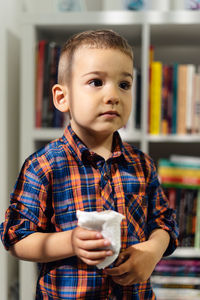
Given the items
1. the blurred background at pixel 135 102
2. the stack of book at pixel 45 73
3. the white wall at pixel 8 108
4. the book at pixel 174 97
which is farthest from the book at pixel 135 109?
the white wall at pixel 8 108

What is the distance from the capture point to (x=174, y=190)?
1383 mm

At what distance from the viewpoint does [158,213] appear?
0.77m

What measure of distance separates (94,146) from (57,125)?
2.28ft

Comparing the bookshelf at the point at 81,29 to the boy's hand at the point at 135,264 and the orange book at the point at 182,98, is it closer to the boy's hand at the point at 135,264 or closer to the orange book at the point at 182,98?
the orange book at the point at 182,98

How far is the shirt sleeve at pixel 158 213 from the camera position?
0.76 m

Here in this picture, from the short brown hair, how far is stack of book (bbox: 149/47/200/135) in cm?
71

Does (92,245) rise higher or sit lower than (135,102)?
lower

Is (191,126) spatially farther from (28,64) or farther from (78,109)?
(78,109)

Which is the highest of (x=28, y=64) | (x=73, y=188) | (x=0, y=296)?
(x=28, y=64)

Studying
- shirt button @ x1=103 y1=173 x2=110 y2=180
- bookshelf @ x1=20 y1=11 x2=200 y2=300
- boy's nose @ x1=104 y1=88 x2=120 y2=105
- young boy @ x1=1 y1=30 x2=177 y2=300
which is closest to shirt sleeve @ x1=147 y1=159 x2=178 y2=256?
young boy @ x1=1 y1=30 x2=177 y2=300

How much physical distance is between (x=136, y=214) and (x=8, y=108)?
85 cm

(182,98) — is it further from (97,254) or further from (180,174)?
(97,254)

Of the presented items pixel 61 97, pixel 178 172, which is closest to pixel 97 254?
pixel 61 97

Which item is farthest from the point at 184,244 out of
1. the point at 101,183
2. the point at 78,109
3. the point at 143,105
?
the point at 78,109
